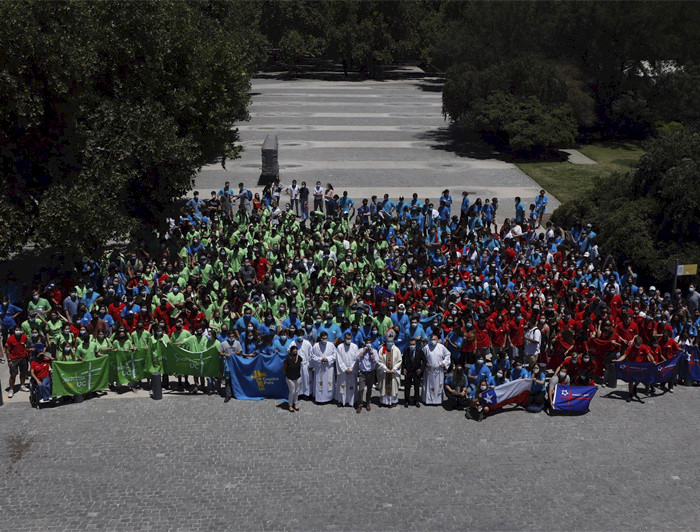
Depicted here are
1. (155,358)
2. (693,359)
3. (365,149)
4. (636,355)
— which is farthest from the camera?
(365,149)

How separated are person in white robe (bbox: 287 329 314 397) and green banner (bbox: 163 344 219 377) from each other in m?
1.61

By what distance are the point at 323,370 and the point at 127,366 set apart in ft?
12.5

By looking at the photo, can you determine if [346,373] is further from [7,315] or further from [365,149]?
[365,149]

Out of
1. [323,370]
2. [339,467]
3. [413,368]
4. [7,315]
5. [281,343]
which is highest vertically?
[281,343]

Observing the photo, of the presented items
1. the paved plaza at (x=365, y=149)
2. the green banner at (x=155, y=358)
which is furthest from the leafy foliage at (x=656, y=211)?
the green banner at (x=155, y=358)

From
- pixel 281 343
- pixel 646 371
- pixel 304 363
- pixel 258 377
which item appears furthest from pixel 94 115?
pixel 646 371

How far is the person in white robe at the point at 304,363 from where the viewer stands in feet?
47.6

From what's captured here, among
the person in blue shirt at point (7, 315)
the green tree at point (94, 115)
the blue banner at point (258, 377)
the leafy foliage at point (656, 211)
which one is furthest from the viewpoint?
the leafy foliage at point (656, 211)

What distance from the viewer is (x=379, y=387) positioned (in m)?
14.8

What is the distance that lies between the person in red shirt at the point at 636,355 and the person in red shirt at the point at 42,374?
35.7 ft

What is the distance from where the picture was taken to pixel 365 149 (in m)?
40.5

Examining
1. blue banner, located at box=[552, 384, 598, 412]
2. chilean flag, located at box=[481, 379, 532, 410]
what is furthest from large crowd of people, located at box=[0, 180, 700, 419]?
blue banner, located at box=[552, 384, 598, 412]

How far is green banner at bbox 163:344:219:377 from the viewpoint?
1471cm

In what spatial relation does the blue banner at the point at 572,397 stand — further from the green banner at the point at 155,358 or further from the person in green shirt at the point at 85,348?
the person in green shirt at the point at 85,348
